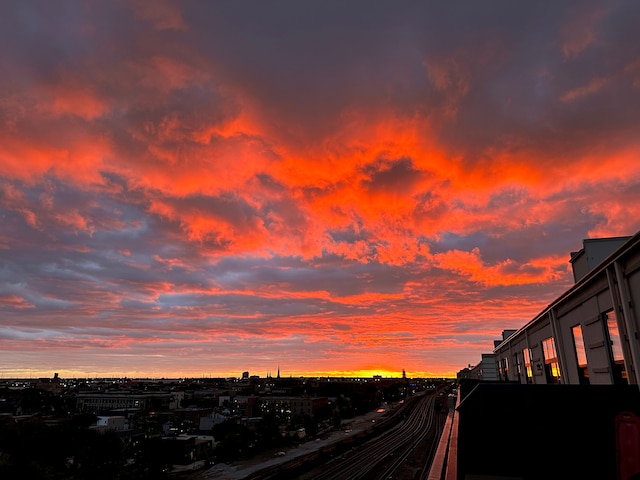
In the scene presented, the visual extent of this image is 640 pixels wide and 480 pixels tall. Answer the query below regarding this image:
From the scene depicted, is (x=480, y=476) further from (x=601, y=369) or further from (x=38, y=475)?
(x=38, y=475)

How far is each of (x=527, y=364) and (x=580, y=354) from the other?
486 inches

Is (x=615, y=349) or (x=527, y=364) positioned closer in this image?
(x=615, y=349)

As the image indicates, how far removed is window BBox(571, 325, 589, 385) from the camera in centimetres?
1407

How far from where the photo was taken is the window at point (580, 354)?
14070 millimetres

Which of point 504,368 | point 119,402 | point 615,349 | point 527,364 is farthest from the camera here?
point 119,402

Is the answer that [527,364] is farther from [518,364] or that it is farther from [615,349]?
[615,349]

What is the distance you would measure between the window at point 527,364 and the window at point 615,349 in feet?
46.2

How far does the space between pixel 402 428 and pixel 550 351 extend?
83.2 meters

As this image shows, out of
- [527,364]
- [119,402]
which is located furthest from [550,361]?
[119,402]

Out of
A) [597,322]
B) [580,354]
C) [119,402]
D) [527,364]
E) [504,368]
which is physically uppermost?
[597,322]

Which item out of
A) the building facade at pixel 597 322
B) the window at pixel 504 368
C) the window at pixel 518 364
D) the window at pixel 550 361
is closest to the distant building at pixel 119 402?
the window at pixel 504 368

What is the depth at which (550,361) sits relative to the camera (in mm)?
19422

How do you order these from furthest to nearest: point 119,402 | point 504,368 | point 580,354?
point 119,402 → point 504,368 → point 580,354

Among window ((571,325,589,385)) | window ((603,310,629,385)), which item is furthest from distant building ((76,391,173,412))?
window ((603,310,629,385))
